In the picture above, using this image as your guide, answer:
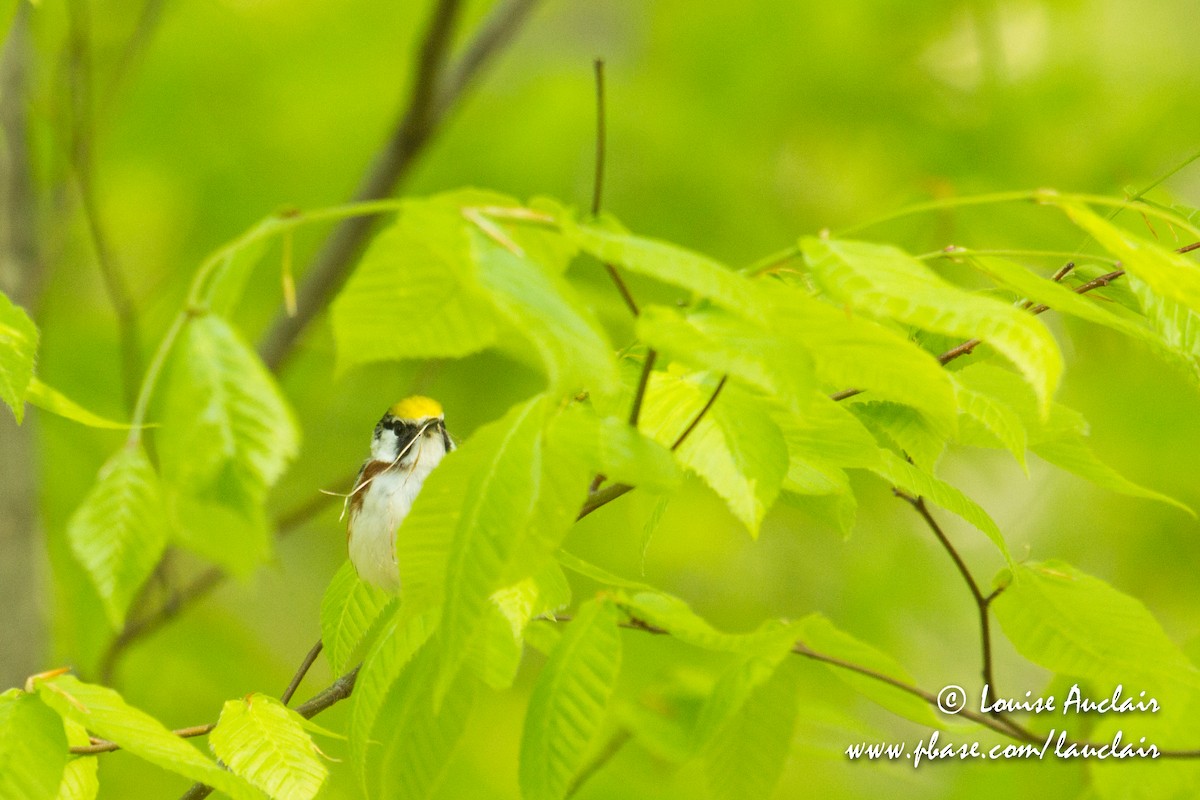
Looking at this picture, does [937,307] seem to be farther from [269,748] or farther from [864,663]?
[269,748]

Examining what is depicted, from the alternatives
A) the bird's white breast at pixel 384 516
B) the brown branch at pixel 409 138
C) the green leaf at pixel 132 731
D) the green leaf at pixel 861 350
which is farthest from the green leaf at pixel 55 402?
the brown branch at pixel 409 138

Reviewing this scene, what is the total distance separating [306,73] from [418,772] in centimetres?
364

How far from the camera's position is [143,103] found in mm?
4551

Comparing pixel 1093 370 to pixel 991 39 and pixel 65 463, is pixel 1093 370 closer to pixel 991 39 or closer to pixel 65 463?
pixel 991 39

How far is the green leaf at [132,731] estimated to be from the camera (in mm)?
1230

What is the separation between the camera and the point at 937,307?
108 centimetres

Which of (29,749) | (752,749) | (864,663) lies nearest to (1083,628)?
(864,663)

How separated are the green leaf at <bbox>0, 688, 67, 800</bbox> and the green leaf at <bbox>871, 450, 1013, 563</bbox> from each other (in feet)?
3.41

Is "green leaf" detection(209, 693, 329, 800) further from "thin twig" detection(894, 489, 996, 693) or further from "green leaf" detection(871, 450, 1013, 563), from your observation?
"thin twig" detection(894, 489, 996, 693)

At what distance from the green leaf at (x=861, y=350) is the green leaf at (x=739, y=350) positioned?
1.3 inches

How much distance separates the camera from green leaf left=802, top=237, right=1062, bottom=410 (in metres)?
1.07

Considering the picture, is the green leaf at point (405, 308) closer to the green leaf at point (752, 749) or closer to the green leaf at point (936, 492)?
the green leaf at point (936, 492)

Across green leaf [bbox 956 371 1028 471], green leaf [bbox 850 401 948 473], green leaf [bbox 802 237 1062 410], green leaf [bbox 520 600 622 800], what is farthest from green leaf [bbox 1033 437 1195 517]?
green leaf [bbox 520 600 622 800]

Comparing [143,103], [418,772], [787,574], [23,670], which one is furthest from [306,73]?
[418,772]
